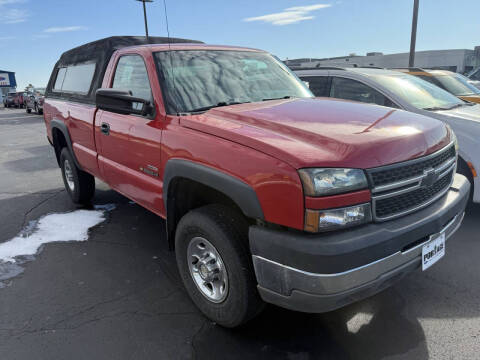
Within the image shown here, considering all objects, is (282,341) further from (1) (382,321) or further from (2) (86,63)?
(2) (86,63)

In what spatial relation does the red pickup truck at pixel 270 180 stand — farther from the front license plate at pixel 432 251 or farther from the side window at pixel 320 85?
the side window at pixel 320 85

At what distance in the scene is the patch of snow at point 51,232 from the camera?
12.9 ft

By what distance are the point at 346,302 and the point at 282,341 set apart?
25.9 inches

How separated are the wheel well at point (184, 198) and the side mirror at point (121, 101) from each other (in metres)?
0.66

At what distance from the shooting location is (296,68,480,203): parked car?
4.06 meters

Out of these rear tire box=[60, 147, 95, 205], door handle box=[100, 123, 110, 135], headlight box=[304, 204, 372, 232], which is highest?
door handle box=[100, 123, 110, 135]

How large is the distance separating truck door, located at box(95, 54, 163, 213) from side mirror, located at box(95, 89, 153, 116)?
0.07 m

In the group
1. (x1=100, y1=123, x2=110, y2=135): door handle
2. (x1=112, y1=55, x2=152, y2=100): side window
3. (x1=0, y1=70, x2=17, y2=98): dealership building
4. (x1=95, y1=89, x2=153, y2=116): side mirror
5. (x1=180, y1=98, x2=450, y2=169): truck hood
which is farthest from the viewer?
(x1=0, y1=70, x2=17, y2=98): dealership building

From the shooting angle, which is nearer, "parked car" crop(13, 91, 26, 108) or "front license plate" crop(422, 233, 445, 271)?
"front license plate" crop(422, 233, 445, 271)

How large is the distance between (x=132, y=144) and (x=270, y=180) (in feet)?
5.35

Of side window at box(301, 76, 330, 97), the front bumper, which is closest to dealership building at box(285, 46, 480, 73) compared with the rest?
side window at box(301, 76, 330, 97)

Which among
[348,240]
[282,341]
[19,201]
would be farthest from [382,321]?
[19,201]

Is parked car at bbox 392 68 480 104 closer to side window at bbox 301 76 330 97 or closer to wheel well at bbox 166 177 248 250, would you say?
side window at bbox 301 76 330 97

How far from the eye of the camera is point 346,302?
2.06 m
